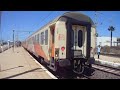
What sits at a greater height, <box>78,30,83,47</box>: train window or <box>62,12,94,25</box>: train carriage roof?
<box>62,12,94,25</box>: train carriage roof

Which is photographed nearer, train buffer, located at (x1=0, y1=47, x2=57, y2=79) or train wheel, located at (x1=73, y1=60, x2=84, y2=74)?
train buffer, located at (x1=0, y1=47, x2=57, y2=79)

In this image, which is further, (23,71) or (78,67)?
(23,71)

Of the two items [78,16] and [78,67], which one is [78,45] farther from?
[78,16]

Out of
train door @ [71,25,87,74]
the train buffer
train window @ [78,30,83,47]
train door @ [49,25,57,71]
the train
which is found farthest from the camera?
train door @ [49,25,57,71]

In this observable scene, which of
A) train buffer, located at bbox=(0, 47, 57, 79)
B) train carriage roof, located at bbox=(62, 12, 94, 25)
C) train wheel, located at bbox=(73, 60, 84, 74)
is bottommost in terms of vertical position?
train buffer, located at bbox=(0, 47, 57, 79)

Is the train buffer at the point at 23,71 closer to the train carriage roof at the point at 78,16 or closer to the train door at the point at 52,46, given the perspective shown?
the train door at the point at 52,46

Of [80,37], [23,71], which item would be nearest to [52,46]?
[80,37]

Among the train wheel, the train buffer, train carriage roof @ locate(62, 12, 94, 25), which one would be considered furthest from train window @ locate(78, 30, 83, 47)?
the train buffer

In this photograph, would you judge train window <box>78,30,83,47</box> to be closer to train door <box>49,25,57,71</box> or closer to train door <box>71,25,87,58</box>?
train door <box>71,25,87,58</box>

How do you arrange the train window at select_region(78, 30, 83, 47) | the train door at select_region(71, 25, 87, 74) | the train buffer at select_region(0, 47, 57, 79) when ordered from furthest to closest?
the train window at select_region(78, 30, 83, 47) → the train door at select_region(71, 25, 87, 74) → the train buffer at select_region(0, 47, 57, 79)
